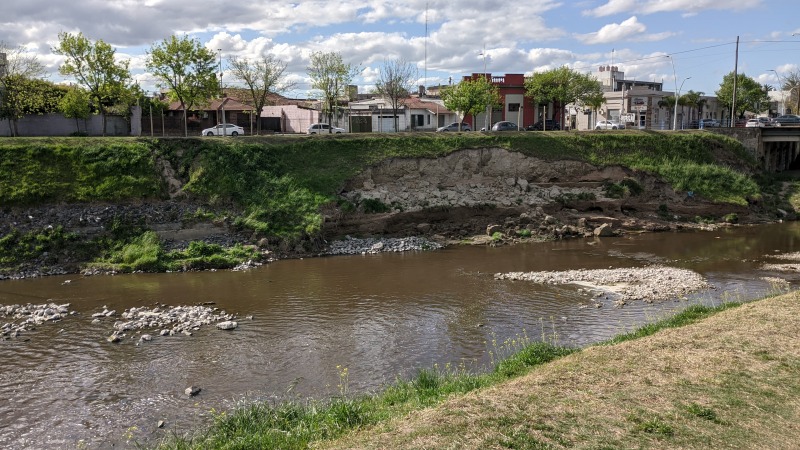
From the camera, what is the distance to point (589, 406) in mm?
10227

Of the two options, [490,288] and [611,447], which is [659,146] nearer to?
[490,288]

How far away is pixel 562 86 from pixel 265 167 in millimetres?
29132

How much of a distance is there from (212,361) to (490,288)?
40.9 feet

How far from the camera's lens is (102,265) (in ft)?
98.1

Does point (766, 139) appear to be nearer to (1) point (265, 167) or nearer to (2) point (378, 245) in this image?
(2) point (378, 245)

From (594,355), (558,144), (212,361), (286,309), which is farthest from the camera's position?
(558,144)

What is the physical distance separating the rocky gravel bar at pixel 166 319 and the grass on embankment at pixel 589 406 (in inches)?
355

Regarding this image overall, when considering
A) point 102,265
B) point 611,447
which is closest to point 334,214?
point 102,265

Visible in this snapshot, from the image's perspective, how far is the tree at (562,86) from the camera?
55.3m

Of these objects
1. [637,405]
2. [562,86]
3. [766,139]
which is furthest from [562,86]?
[637,405]

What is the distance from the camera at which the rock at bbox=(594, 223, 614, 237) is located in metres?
38.5

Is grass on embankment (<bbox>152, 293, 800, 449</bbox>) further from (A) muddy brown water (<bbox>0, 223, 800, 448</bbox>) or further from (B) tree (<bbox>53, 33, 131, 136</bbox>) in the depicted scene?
(B) tree (<bbox>53, 33, 131, 136</bbox>)

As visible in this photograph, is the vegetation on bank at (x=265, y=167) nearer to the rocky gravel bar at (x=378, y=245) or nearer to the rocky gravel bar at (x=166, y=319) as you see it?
the rocky gravel bar at (x=378, y=245)

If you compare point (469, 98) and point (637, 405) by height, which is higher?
point (469, 98)
